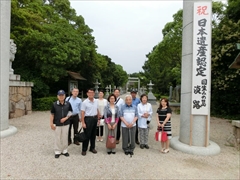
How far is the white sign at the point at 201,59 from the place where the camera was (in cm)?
470

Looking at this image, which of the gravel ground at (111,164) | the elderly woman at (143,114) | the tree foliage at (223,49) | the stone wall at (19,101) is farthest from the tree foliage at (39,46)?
the elderly woman at (143,114)

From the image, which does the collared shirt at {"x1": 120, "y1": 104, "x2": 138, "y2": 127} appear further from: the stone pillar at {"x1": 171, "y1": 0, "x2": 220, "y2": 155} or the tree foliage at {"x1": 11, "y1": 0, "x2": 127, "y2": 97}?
the tree foliage at {"x1": 11, "y1": 0, "x2": 127, "y2": 97}

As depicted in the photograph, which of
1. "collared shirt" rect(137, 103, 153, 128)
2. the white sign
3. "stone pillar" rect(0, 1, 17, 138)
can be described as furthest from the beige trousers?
the white sign

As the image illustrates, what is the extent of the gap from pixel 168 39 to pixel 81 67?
29.5 feet

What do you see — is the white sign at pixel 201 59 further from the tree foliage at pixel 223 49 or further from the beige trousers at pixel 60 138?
the tree foliage at pixel 223 49

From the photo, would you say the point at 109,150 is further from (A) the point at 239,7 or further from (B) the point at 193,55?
(A) the point at 239,7

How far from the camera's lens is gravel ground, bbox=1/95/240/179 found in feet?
11.2

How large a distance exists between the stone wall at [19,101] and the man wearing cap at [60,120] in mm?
5750

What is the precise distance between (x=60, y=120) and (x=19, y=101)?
6390 mm

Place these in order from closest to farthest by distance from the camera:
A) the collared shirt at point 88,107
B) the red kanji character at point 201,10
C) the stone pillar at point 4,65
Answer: the collared shirt at point 88,107 → the red kanji character at point 201,10 → the stone pillar at point 4,65

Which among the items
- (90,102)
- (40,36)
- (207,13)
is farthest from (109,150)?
(40,36)

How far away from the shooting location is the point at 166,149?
464cm

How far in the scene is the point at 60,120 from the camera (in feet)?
13.4

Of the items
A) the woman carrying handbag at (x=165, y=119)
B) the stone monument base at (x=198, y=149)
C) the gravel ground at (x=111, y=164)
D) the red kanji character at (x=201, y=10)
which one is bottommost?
the gravel ground at (x=111, y=164)
